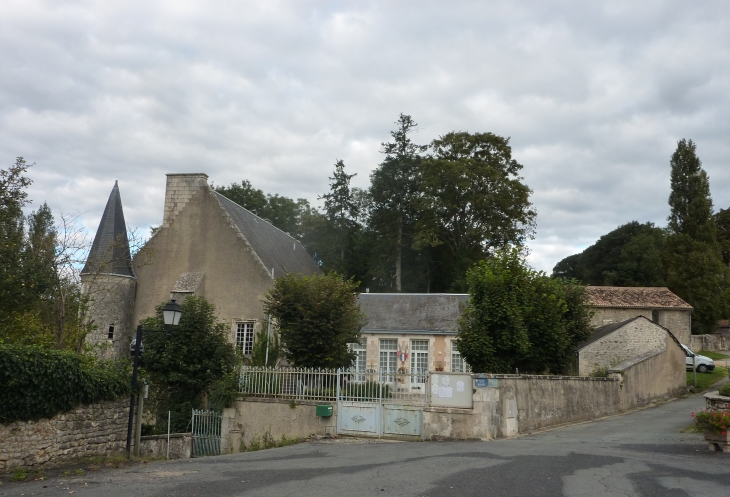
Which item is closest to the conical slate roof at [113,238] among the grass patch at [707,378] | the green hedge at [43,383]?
the green hedge at [43,383]

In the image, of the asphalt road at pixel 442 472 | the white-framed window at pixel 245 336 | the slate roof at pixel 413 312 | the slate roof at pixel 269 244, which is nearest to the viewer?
the asphalt road at pixel 442 472

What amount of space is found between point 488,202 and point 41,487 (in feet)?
107

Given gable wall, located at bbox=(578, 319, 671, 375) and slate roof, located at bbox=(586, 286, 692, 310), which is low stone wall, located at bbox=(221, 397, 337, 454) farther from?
slate roof, located at bbox=(586, 286, 692, 310)

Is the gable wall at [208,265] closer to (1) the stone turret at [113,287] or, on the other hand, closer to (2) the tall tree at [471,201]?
(1) the stone turret at [113,287]

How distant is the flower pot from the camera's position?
1129 cm

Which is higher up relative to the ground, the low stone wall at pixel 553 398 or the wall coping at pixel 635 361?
the wall coping at pixel 635 361

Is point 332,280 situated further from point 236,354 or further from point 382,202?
point 382,202

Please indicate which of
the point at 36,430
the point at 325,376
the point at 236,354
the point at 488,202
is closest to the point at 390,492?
the point at 36,430

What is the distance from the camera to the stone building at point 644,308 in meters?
A: 38.3

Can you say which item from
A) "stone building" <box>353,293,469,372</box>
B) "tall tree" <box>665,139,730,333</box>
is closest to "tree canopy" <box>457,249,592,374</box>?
"stone building" <box>353,293,469,372</box>

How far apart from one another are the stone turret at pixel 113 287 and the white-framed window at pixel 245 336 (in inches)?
190

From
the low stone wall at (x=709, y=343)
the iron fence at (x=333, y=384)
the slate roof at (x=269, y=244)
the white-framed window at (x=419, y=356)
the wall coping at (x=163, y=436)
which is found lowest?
the wall coping at (x=163, y=436)

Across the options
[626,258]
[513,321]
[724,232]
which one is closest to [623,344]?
[513,321]

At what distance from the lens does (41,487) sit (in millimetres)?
9477
